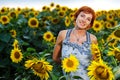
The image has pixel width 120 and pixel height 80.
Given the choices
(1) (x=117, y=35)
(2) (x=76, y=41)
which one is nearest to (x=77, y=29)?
(2) (x=76, y=41)

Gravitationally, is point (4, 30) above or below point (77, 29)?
below

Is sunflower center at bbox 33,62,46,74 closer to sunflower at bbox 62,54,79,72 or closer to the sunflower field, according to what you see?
the sunflower field

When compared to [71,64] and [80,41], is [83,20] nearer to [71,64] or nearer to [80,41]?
[80,41]

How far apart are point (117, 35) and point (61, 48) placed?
2.58 feet

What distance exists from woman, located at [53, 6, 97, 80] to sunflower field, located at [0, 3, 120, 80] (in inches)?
5.5

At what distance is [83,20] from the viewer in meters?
4.24

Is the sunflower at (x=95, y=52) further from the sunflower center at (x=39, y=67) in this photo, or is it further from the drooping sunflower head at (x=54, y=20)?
the drooping sunflower head at (x=54, y=20)

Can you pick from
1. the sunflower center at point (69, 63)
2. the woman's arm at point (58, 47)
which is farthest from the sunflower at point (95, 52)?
the woman's arm at point (58, 47)

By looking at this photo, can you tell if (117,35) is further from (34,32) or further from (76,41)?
(34,32)

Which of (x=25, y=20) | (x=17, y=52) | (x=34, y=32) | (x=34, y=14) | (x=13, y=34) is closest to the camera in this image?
(x=17, y=52)

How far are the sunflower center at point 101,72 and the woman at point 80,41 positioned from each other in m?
0.91

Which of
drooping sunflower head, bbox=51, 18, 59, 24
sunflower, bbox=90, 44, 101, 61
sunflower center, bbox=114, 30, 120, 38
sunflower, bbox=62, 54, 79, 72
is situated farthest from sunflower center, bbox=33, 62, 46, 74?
drooping sunflower head, bbox=51, 18, 59, 24

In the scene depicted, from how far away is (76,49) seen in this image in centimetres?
420

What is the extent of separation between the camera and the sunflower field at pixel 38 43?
3.72 metres
